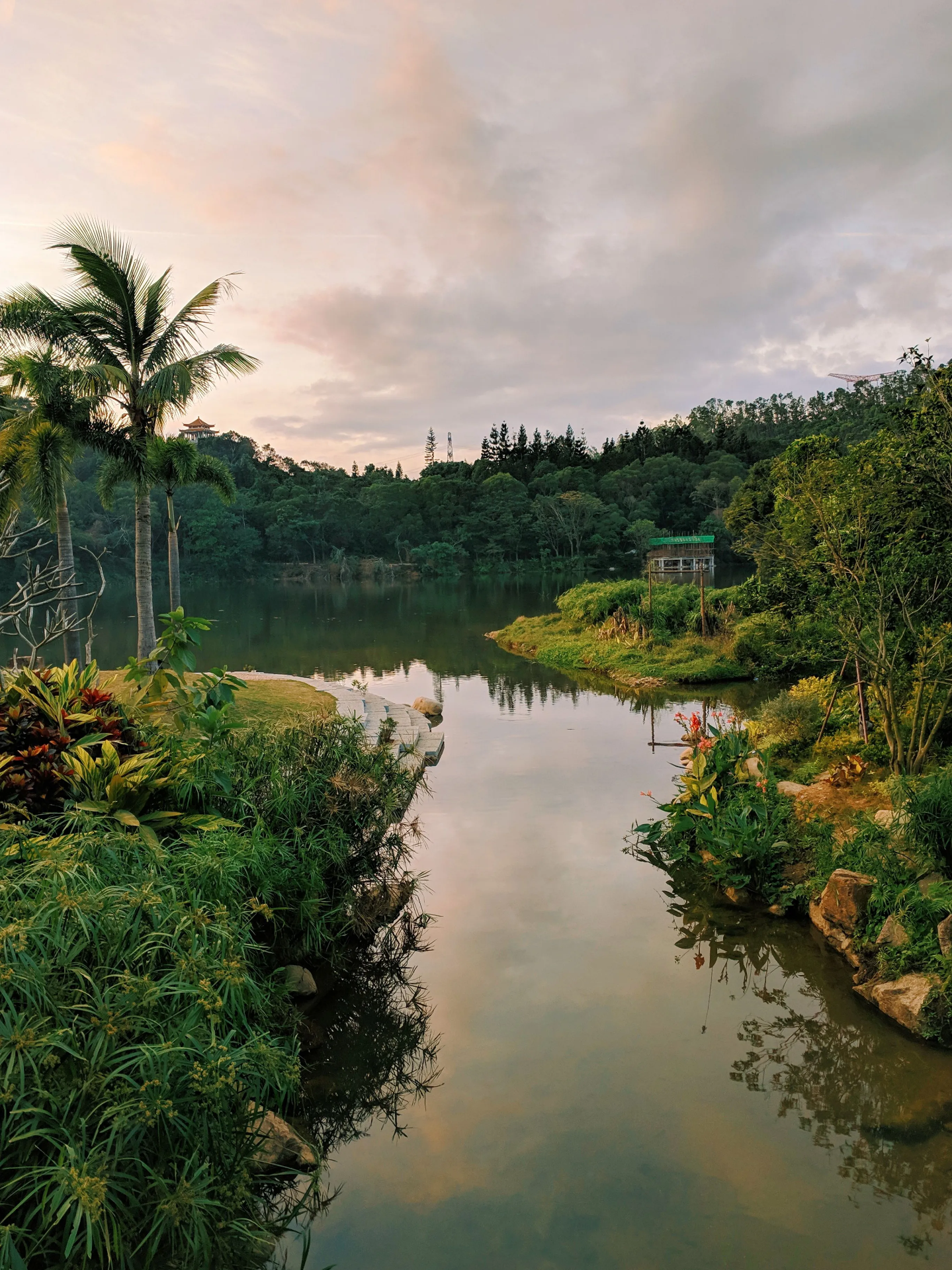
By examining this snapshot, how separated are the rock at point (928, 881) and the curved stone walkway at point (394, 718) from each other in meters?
5.51

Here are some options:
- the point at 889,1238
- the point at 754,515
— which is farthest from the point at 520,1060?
the point at 754,515

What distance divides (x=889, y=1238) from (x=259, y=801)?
4.04 meters

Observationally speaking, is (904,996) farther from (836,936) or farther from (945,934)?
(836,936)

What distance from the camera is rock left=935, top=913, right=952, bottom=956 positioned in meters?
5.00

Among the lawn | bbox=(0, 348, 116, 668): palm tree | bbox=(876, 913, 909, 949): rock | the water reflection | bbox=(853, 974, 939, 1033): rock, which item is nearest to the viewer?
the water reflection

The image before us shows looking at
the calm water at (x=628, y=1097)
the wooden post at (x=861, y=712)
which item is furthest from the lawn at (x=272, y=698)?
the wooden post at (x=861, y=712)

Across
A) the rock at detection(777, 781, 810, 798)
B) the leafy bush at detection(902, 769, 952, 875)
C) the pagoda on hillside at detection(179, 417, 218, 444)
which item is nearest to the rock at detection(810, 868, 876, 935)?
the leafy bush at detection(902, 769, 952, 875)

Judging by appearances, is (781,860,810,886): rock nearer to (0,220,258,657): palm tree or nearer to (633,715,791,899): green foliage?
(633,715,791,899): green foliage

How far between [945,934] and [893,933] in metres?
0.44

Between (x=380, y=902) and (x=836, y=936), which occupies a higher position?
(x=380, y=902)

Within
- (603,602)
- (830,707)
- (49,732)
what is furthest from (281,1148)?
(603,602)

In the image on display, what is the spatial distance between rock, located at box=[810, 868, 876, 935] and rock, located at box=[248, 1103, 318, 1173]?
13.3 ft

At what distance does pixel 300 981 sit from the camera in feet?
16.7

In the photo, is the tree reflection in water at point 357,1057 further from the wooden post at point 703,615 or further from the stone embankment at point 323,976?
the wooden post at point 703,615
